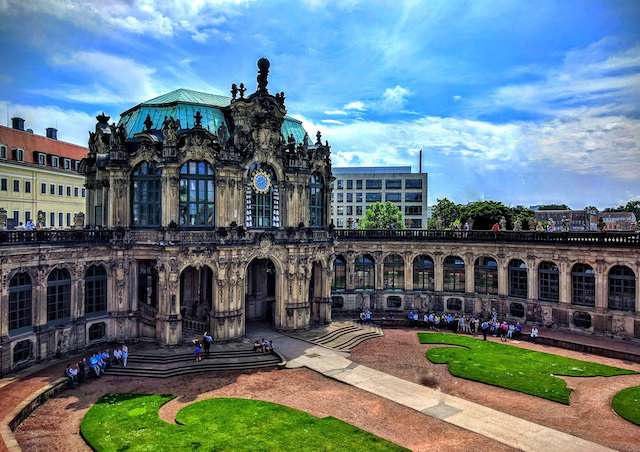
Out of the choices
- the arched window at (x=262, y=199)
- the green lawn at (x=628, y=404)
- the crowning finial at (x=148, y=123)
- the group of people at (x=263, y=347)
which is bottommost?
the green lawn at (x=628, y=404)

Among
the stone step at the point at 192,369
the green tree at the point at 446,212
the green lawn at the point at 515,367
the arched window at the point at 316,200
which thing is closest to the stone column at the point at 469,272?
the green lawn at the point at 515,367

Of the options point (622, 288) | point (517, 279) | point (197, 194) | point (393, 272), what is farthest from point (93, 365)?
point (622, 288)

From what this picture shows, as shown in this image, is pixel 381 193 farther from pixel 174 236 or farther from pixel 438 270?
pixel 174 236

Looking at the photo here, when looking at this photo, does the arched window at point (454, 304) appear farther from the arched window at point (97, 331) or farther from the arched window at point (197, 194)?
the arched window at point (97, 331)

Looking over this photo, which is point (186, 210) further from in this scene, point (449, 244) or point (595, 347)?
point (595, 347)

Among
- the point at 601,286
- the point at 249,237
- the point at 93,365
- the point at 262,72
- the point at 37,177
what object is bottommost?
the point at 93,365

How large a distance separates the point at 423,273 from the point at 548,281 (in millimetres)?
14466

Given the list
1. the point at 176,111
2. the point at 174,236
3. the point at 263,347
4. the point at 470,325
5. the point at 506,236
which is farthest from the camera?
the point at 506,236

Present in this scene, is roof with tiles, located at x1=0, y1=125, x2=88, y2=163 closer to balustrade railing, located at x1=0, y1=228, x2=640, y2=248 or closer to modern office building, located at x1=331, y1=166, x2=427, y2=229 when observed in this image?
balustrade railing, located at x1=0, y1=228, x2=640, y2=248

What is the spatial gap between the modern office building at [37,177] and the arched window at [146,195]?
29.0m

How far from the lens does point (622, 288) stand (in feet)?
153

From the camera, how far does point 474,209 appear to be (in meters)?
107

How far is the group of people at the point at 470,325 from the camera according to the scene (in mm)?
48031

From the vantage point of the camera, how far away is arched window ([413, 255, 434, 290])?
59.7m
